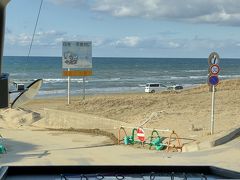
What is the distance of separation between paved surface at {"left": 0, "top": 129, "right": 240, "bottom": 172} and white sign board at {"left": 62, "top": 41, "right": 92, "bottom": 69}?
30.1 feet

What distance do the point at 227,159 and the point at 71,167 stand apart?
10655 mm

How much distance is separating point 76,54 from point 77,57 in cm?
17

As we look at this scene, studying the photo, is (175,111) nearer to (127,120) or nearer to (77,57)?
(127,120)

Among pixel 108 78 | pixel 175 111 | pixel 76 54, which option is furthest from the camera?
pixel 108 78

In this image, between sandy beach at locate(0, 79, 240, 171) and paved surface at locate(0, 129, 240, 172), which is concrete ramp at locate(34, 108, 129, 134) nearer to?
sandy beach at locate(0, 79, 240, 171)

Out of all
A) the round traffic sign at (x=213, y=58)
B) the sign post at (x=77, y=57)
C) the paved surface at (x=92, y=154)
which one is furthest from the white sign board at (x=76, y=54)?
the round traffic sign at (x=213, y=58)

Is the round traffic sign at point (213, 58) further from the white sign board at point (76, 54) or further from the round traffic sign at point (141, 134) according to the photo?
the white sign board at point (76, 54)

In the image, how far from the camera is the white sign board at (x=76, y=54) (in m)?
29.9

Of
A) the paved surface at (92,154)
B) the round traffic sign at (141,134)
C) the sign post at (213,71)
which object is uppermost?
the sign post at (213,71)

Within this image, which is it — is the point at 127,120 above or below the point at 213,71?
below

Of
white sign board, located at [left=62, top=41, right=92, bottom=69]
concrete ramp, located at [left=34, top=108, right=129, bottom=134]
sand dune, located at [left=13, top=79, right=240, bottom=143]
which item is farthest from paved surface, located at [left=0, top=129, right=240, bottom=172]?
white sign board, located at [left=62, top=41, right=92, bottom=69]

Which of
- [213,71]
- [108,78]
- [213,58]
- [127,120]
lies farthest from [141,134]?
[108,78]

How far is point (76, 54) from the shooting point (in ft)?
99.1

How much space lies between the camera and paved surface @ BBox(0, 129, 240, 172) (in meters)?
14.2
